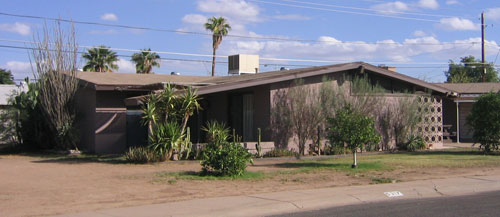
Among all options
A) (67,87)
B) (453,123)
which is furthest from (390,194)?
(453,123)

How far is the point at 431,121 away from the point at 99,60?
26.2 metres

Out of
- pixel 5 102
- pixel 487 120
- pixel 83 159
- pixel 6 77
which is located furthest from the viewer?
pixel 6 77

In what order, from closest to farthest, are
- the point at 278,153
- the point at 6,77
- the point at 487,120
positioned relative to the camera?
the point at 278,153
the point at 487,120
the point at 6,77

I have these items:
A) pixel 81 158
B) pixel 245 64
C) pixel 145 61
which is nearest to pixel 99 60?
pixel 145 61

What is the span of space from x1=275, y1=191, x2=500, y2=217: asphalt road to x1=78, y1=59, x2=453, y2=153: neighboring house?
877cm

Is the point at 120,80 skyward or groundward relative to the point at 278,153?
skyward

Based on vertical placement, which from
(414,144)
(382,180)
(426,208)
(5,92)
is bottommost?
(426,208)

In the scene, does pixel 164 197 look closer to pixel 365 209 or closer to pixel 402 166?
pixel 365 209

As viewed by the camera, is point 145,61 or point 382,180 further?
point 145,61

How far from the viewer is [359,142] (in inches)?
608

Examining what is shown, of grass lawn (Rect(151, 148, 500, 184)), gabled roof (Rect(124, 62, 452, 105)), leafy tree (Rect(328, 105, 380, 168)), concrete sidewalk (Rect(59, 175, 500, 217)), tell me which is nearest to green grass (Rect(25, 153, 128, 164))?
gabled roof (Rect(124, 62, 452, 105))

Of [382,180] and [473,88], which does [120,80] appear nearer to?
[382,180]

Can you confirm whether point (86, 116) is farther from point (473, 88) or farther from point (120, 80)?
point (473, 88)

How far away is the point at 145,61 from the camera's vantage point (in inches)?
1750
